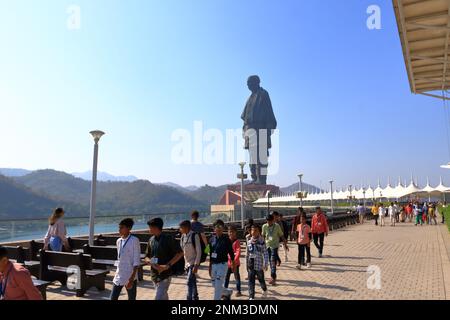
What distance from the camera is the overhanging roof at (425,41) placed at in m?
7.64

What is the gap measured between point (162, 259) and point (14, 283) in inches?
81.0

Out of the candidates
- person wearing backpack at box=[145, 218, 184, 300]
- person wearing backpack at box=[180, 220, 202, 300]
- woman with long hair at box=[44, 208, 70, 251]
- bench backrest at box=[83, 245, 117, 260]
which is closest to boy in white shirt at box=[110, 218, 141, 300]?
person wearing backpack at box=[145, 218, 184, 300]

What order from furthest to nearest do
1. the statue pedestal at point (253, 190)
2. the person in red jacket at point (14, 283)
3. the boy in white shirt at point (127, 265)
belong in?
the statue pedestal at point (253, 190), the boy in white shirt at point (127, 265), the person in red jacket at point (14, 283)

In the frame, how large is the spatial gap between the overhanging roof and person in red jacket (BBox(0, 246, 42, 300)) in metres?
7.88

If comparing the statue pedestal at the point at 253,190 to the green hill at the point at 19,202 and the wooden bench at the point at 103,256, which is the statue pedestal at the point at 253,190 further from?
the wooden bench at the point at 103,256

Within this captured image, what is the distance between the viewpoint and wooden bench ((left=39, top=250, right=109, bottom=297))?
7.30m

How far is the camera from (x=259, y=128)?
181000 millimetres

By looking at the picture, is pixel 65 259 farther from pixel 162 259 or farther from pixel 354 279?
pixel 354 279

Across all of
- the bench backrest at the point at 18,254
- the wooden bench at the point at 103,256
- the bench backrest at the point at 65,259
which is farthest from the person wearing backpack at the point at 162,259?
the bench backrest at the point at 18,254

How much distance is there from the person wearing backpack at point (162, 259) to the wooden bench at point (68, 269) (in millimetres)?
2705

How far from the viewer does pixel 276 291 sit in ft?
25.1

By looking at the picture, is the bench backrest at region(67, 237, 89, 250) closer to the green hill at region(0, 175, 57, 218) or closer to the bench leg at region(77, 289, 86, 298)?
the bench leg at region(77, 289, 86, 298)

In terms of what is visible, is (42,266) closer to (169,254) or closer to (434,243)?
(169,254)
